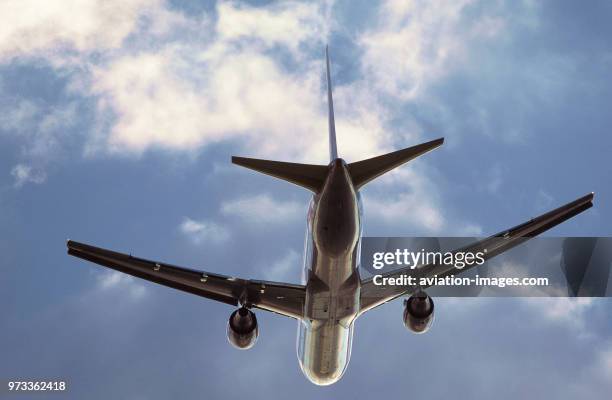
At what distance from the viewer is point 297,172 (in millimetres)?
20109

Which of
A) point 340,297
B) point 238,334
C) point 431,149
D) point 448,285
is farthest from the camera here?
point 448,285

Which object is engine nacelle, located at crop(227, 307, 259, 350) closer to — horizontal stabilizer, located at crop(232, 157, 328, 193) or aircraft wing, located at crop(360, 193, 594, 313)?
aircraft wing, located at crop(360, 193, 594, 313)

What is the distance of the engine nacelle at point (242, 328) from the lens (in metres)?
26.3

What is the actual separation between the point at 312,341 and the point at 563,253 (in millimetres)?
9975

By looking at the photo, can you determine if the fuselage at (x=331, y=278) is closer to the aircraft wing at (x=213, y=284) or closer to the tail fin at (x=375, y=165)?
the tail fin at (x=375, y=165)

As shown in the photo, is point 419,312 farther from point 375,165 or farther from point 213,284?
point 375,165

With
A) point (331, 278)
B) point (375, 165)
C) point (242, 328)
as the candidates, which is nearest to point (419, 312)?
point (331, 278)

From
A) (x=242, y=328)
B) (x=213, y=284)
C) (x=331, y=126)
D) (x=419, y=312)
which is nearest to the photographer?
(x=331, y=126)

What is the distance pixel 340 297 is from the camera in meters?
24.4

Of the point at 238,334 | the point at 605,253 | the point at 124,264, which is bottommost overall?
the point at 238,334

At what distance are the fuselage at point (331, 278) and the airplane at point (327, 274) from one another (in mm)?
29

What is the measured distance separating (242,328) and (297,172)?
28.2 ft

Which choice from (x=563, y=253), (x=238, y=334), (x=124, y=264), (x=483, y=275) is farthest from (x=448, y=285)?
(x=124, y=264)

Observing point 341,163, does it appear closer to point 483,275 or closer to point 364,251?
point 364,251
